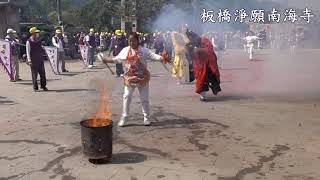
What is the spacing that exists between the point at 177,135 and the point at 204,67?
3253mm

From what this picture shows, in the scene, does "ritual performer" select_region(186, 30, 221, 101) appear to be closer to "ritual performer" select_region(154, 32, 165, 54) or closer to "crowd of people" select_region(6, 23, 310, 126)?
"crowd of people" select_region(6, 23, 310, 126)

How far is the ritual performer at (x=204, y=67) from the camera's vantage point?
9.91 m

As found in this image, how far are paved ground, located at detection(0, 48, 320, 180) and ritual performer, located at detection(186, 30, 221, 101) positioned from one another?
0.36 metres

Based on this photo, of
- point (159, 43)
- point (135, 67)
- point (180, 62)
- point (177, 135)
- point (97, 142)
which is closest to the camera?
point (97, 142)

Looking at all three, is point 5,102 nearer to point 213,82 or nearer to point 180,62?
point 213,82

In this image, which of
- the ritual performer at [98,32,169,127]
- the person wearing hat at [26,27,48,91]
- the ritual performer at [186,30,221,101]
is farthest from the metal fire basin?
the person wearing hat at [26,27,48,91]

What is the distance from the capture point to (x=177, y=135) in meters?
7.07

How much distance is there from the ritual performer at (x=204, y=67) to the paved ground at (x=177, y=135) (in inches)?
14.1

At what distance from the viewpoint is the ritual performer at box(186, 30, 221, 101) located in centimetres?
991

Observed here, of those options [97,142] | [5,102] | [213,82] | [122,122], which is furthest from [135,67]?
[5,102]

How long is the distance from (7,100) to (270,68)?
10.6 meters

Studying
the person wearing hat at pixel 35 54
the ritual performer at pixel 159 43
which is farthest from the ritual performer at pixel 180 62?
the ritual performer at pixel 159 43

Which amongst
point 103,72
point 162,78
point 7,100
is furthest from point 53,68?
point 7,100

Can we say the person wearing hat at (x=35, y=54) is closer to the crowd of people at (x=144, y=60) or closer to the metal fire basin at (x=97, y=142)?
the crowd of people at (x=144, y=60)
